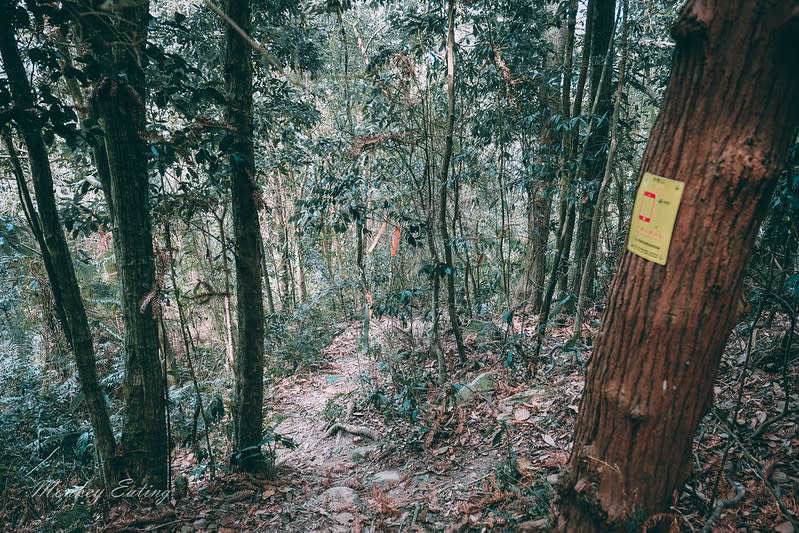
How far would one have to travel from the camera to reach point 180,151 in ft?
8.91

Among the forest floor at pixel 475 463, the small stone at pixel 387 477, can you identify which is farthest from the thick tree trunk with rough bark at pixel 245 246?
the small stone at pixel 387 477

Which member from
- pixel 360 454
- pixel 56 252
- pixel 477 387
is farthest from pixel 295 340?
pixel 56 252

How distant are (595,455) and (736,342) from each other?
2.85m

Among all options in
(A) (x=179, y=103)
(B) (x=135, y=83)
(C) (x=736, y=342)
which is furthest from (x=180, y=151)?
(C) (x=736, y=342)

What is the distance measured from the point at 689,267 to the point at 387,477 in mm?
3035

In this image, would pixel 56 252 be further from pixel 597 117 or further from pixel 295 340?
pixel 295 340

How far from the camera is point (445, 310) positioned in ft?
22.5

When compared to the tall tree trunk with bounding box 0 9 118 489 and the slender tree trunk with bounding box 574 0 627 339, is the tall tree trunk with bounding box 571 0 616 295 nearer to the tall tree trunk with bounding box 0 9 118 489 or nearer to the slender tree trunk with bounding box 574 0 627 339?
the slender tree trunk with bounding box 574 0 627 339

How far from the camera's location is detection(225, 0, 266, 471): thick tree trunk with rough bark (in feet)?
9.91

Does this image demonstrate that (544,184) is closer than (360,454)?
No

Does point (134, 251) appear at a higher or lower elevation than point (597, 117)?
lower

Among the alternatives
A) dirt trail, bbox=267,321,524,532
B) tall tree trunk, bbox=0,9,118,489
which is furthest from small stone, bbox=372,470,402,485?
tall tree trunk, bbox=0,9,118,489

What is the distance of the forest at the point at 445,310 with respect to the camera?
4.40ft

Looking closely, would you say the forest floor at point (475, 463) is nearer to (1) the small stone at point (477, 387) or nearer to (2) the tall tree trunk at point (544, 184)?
(1) the small stone at point (477, 387)
